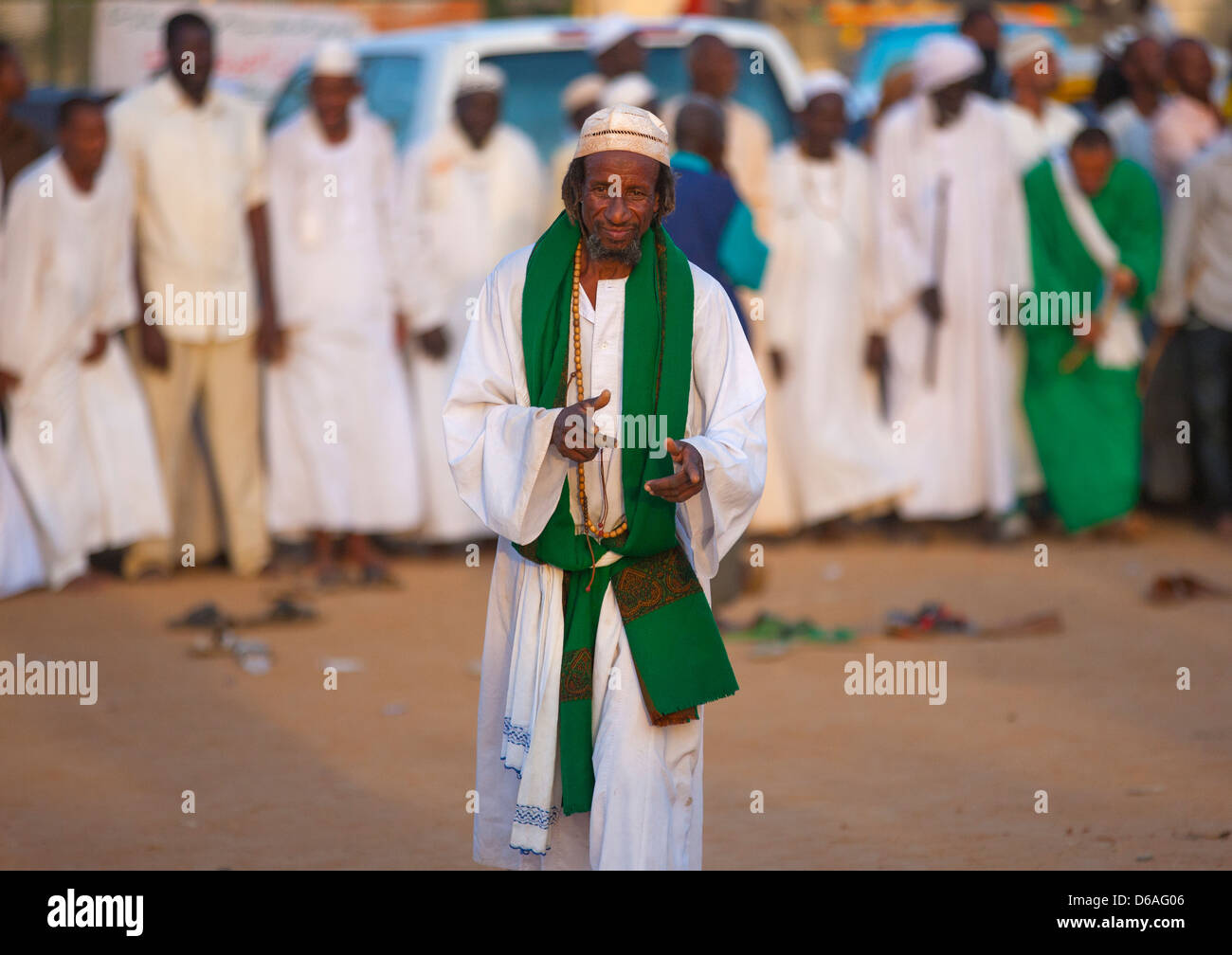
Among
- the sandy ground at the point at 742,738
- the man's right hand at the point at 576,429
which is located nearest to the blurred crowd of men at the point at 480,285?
the sandy ground at the point at 742,738

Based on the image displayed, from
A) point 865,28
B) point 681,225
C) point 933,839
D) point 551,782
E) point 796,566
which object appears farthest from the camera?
point 865,28

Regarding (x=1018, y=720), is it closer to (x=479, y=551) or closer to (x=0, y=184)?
(x=479, y=551)

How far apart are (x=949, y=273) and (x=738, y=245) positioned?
303 cm

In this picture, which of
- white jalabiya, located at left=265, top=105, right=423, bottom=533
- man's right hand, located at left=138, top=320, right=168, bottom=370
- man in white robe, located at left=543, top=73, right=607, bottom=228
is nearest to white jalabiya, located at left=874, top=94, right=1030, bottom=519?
man in white robe, located at left=543, top=73, right=607, bottom=228

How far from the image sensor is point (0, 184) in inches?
352

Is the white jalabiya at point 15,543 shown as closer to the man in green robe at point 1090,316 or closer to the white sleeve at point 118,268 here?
the white sleeve at point 118,268

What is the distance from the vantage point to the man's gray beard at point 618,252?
164 inches

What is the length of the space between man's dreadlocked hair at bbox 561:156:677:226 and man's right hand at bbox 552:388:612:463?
0.50 metres

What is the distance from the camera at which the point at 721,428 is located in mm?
4133

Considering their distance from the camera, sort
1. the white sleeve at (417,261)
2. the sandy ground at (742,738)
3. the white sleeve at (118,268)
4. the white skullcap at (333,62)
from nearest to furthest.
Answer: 1. the sandy ground at (742,738)
2. the white sleeve at (118,268)
3. the white skullcap at (333,62)
4. the white sleeve at (417,261)

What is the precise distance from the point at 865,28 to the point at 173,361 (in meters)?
11.2

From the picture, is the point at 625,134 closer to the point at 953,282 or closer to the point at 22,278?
the point at 22,278

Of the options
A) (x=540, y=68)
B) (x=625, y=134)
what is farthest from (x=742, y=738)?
(x=540, y=68)
